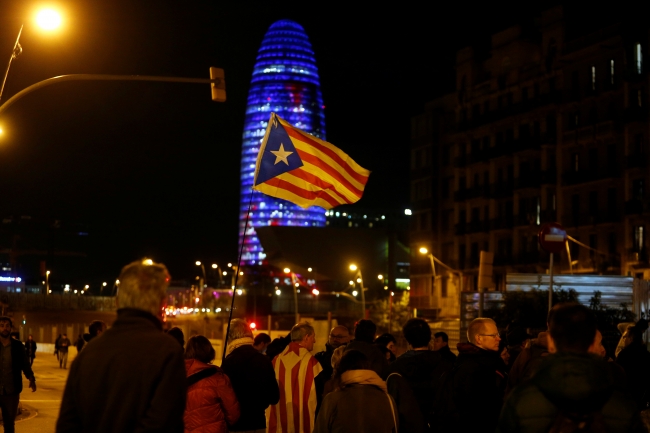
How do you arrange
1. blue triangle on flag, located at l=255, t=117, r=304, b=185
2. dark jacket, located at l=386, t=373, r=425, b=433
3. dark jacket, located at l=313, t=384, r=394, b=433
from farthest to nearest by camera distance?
blue triangle on flag, located at l=255, t=117, r=304, b=185 < dark jacket, located at l=386, t=373, r=425, b=433 < dark jacket, located at l=313, t=384, r=394, b=433

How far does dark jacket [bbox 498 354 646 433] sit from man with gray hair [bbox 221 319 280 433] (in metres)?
→ 4.63

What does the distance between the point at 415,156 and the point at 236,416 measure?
7379cm

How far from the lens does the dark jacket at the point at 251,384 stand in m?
9.48

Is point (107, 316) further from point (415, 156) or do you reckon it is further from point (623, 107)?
point (623, 107)

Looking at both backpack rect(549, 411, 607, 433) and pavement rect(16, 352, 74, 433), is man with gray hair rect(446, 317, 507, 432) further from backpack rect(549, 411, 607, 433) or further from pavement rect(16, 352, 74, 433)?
pavement rect(16, 352, 74, 433)

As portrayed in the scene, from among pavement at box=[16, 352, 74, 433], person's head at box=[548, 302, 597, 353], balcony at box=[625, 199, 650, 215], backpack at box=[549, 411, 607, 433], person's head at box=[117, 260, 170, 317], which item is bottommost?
pavement at box=[16, 352, 74, 433]

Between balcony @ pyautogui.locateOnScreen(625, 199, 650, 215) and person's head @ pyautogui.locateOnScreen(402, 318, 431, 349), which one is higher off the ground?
balcony @ pyautogui.locateOnScreen(625, 199, 650, 215)

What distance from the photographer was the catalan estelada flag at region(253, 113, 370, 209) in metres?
15.8

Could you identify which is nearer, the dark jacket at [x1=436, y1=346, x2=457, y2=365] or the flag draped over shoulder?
→ the dark jacket at [x1=436, y1=346, x2=457, y2=365]

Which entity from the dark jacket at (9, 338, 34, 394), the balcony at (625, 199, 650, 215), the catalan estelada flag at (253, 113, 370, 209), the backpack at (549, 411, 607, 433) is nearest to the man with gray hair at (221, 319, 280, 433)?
the dark jacket at (9, 338, 34, 394)

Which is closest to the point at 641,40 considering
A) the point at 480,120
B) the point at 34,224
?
the point at 480,120

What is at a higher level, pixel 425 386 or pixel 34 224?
pixel 34 224

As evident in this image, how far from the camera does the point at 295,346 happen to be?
1094 centimetres

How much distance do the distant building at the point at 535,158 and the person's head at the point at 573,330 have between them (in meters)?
50.1
